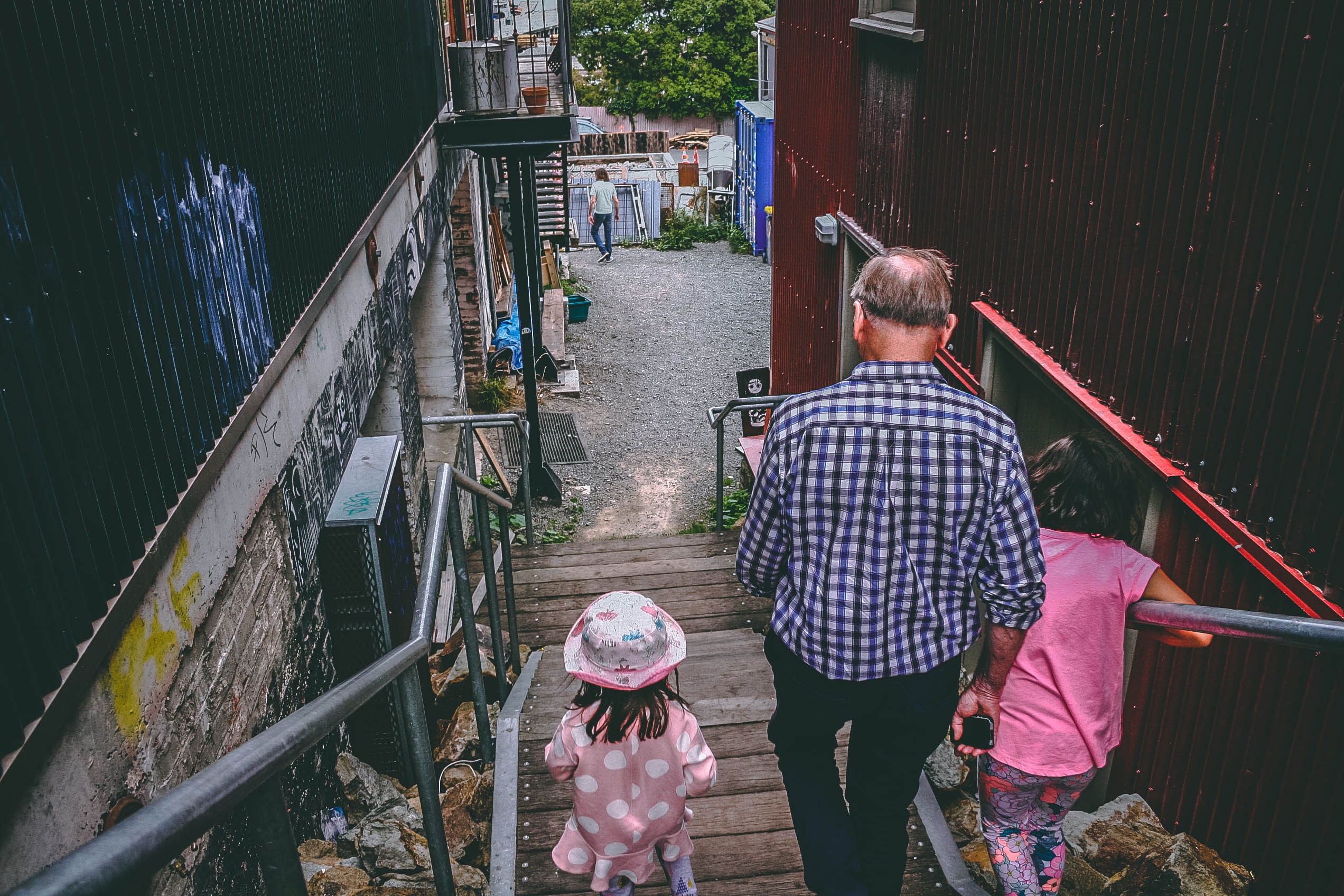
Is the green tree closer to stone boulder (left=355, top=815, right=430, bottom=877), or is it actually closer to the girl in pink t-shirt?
stone boulder (left=355, top=815, right=430, bottom=877)

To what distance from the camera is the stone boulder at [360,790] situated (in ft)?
11.7

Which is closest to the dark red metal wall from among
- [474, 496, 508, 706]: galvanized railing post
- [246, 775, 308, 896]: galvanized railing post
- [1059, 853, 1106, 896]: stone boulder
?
[1059, 853, 1106, 896]: stone boulder

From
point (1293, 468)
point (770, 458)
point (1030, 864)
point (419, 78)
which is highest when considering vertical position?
point (419, 78)

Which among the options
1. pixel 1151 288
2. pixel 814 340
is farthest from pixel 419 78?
pixel 1151 288

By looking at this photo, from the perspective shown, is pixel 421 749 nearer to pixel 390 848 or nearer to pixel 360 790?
pixel 390 848

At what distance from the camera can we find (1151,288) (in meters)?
3.40

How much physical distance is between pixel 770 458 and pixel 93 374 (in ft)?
5.03

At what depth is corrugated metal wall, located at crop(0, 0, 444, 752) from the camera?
1.83 m

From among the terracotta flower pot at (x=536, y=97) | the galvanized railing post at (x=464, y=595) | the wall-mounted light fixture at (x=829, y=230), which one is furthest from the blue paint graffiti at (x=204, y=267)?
the terracotta flower pot at (x=536, y=97)

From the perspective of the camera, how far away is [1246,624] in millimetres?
2182

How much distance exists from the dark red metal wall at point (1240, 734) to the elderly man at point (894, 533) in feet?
3.59

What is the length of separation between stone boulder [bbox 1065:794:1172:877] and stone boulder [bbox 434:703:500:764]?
2.18 meters

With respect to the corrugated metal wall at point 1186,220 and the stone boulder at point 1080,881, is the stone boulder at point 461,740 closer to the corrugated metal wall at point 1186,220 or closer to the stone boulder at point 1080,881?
the stone boulder at point 1080,881

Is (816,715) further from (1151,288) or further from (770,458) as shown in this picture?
(1151,288)
